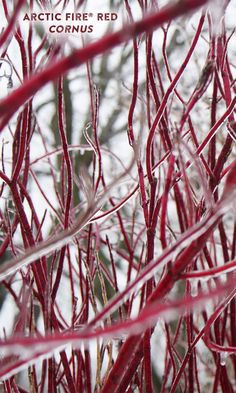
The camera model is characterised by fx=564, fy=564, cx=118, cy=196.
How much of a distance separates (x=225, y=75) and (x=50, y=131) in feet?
10.3

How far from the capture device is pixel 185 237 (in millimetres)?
386

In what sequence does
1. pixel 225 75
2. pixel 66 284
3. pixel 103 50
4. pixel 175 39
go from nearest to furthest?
pixel 103 50
pixel 225 75
pixel 66 284
pixel 175 39

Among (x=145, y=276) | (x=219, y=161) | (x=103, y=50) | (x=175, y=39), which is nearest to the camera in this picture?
(x=103, y=50)

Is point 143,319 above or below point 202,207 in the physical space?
below

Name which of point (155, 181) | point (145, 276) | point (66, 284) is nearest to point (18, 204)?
point (155, 181)

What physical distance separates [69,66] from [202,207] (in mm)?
450

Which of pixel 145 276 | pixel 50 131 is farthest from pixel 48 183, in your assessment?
pixel 145 276

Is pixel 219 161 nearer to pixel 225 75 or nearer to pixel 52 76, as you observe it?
pixel 225 75

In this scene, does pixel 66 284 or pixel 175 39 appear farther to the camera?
pixel 175 39

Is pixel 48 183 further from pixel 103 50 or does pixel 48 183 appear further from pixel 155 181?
pixel 103 50

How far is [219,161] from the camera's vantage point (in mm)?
612

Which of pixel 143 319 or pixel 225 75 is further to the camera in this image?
pixel 225 75

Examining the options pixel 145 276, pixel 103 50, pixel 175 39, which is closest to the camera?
pixel 103 50

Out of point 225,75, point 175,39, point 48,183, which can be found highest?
point 175,39
